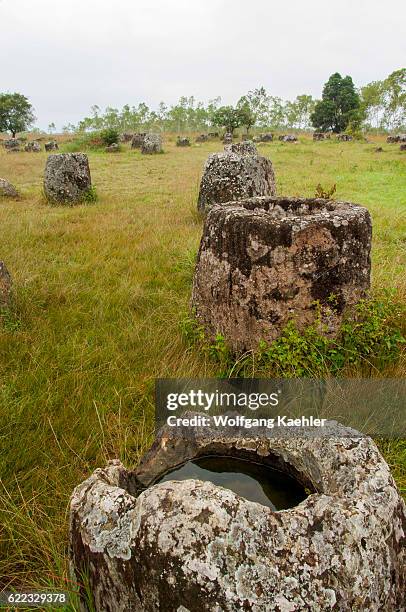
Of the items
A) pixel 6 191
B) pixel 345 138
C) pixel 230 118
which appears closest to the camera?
pixel 6 191

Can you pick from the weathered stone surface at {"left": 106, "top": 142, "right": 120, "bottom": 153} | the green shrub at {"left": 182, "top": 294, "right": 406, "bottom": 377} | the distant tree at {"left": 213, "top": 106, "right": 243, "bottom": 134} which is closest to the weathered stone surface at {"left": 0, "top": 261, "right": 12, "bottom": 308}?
the green shrub at {"left": 182, "top": 294, "right": 406, "bottom": 377}

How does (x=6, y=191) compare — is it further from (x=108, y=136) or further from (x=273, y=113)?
(x=273, y=113)

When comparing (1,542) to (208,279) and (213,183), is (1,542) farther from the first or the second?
(213,183)

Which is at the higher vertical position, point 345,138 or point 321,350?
point 345,138

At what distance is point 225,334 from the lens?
3541 millimetres

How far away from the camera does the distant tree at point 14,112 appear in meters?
45.6

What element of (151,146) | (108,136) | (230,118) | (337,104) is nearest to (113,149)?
(108,136)

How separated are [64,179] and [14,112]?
43.8 metres

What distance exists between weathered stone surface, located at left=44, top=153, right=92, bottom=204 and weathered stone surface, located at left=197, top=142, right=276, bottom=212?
3.33 metres

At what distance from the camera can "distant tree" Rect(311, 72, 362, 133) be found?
53.6 m

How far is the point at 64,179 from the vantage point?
32.7 ft

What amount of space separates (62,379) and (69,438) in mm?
609

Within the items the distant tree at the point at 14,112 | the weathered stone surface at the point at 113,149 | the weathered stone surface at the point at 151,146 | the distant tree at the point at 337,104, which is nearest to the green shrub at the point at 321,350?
the weathered stone surface at the point at 151,146

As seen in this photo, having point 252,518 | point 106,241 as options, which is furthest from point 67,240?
point 252,518
